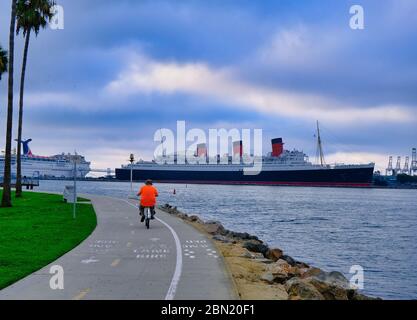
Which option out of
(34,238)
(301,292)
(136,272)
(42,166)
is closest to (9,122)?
(34,238)

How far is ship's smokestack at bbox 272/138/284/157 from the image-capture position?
161625 millimetres

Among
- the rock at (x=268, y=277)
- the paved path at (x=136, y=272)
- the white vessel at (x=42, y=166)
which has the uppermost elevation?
the white vessel at (x=42, y=166)

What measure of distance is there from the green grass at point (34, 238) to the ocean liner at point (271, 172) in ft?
417

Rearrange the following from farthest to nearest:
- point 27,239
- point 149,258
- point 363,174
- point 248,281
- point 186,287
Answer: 1. point 363,174
2. point 27,239
3. point 149,258
4. point 248,281
5. point 186,287

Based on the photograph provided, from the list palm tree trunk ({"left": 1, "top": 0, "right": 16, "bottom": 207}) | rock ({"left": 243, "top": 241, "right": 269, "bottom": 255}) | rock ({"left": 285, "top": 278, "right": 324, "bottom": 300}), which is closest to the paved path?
rock ({"left": 285, "top": 278, "right": 324, "bottom": 300})

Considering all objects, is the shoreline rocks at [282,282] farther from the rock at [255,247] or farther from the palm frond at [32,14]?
the palm frond at [32,14]

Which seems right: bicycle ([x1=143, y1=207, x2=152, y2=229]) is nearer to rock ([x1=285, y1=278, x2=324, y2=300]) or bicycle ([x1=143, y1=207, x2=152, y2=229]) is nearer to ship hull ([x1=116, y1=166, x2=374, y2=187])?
rock ([x1=285, y1=278, x2=324, y2=300])

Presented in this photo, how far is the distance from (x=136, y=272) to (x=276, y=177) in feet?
485

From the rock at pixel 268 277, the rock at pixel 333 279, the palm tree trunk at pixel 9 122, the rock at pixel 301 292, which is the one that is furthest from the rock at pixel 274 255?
the palm tree trunk at pixel 9 122

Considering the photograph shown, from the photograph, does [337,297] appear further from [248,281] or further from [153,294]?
[153,294]

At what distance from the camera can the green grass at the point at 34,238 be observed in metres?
12.1
